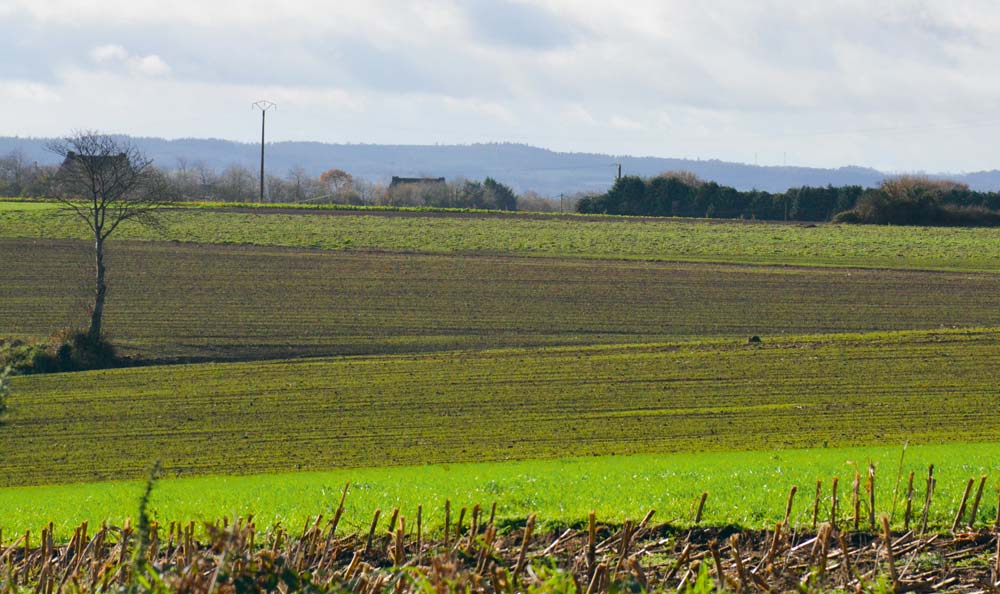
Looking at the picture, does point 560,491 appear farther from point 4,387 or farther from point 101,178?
point 101,178

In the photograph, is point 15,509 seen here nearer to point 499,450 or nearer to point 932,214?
point 499,450

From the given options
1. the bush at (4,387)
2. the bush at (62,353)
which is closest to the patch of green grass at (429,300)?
the bush at (62,353)

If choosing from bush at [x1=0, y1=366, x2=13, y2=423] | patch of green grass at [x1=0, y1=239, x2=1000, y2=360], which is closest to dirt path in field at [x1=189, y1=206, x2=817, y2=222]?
patch of green grass at [x1=0, y1=239, x2=1000, y2=360]

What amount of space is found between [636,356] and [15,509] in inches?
778

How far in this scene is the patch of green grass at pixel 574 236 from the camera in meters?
57.5

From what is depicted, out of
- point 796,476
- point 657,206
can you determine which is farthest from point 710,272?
point 657,206

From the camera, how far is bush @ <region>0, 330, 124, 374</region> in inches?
1286

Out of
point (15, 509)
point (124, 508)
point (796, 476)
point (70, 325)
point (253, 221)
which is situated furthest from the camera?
point (253, 221)

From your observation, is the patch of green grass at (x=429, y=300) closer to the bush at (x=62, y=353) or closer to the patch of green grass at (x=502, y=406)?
the bush at (x=62, y=353)

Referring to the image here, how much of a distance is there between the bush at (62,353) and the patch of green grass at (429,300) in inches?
43.1

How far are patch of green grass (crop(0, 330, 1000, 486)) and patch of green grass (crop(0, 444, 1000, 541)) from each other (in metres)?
1.88

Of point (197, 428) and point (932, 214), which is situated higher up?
point (932, 214)

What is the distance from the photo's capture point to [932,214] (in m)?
82.7

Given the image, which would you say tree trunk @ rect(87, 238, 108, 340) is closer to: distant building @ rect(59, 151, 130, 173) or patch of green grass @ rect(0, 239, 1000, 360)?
patch of green grass @ rect(0, 239, 1000, 360)
